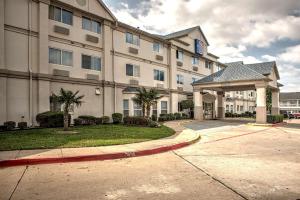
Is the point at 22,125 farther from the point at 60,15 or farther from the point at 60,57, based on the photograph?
the point at 60,15

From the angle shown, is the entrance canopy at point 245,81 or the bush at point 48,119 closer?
the bush at point 48,119

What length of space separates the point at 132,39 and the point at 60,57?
9.11m

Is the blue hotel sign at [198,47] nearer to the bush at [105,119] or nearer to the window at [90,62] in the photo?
the window at [90,62]

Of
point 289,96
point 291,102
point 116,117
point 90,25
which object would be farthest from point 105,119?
point 289,96

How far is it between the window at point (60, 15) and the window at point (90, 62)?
3.18m

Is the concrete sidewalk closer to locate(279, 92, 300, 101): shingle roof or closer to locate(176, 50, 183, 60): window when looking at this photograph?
locate(176, 50, 183, 60): window

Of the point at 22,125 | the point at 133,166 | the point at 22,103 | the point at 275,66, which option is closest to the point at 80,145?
the point at 133,166

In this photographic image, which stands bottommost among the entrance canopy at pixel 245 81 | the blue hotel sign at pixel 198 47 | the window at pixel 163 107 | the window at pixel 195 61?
the window at pixel 163 107

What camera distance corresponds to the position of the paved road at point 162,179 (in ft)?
17.1

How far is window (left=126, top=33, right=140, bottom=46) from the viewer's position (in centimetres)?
2677

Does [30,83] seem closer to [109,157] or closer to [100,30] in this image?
[100,30]

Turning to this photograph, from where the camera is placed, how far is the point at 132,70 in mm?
27250

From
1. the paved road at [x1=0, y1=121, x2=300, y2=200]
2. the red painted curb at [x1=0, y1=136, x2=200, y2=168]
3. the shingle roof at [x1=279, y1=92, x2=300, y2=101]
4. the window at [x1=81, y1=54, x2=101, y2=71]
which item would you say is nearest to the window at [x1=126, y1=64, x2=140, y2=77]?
the window at [x1=81, y1=54, x2=101, y2=71]

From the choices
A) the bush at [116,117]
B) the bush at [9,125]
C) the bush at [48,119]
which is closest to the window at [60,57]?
the bush at [48,119]
